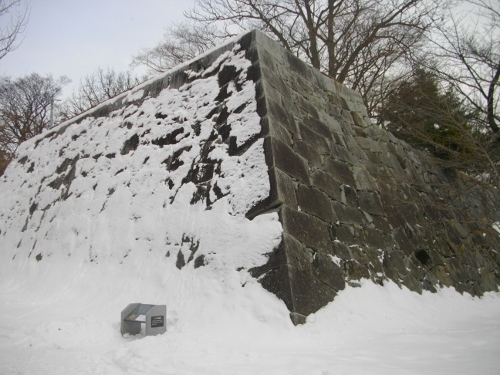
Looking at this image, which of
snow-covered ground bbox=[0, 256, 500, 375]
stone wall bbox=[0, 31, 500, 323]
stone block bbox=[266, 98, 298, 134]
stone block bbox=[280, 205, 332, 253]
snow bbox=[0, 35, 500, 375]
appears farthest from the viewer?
stone block bbox=[266, 98, 298, 134]

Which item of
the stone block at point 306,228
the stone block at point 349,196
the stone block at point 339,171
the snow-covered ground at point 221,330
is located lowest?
the snow-covered ground at point 221,330

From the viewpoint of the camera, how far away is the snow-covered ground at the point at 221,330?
6.88 ft

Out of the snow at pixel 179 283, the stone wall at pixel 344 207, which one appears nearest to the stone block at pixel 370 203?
the stone wall at pixel 344 207

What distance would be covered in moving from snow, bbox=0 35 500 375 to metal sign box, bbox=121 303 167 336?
78 mm

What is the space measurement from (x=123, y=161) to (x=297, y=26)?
260 inches

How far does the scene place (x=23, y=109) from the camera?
14.8 metres

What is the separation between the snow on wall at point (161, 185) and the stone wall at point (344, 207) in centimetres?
21

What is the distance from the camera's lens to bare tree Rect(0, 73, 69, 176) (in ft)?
45.2

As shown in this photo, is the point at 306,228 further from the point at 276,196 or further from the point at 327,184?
the point at 327,184

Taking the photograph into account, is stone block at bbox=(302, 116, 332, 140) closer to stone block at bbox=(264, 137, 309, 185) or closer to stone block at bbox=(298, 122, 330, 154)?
stone block at bbox=(298, 122, 330, 154)

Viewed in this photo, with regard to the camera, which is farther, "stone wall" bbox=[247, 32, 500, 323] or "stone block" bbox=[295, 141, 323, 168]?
"stone block" bbox=[295, 141, 323, 168]

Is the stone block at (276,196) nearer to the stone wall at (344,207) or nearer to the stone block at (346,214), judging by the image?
the stone wall at (344,207)

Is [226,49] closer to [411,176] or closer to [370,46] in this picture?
[411,176]

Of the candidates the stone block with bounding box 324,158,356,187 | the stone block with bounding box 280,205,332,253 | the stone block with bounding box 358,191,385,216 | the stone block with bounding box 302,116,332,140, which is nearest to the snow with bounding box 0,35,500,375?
the stone block with bounding box 280,205,332,253
